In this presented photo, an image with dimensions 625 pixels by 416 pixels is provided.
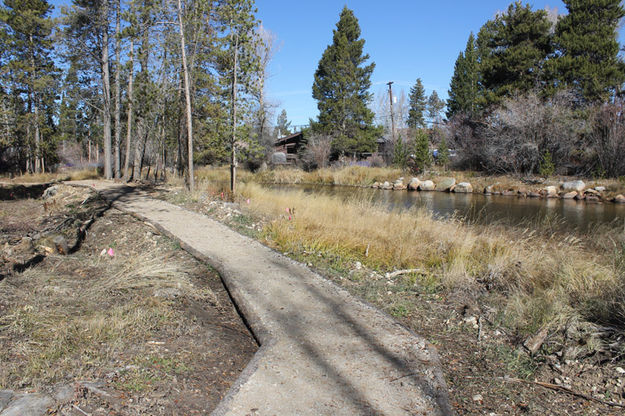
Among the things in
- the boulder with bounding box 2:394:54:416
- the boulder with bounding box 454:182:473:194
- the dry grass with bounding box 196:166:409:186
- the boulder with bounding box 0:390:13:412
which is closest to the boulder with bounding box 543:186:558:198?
the boulder with bounding box 454:182:473:194

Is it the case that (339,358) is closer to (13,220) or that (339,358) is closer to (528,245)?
(528,245)

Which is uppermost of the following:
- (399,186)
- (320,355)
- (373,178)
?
(373,178)

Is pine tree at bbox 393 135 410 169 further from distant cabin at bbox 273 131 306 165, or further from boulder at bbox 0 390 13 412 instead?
boulder at bbox 0 390 13 412

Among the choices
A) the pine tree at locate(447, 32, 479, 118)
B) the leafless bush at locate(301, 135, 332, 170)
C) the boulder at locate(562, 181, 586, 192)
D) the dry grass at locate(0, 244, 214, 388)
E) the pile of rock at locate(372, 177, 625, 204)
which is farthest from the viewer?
the pine tree at locate(447, 32, 479, 118)

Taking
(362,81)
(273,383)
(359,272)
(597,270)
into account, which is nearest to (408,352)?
(273,383)

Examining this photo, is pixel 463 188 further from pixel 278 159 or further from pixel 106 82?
pixel 106 82

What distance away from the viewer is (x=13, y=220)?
10.4 metres

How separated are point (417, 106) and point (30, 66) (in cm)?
5886

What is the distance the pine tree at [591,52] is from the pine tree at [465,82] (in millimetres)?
15398

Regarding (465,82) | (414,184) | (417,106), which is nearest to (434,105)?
(417,106)

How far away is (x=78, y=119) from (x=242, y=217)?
1974cm

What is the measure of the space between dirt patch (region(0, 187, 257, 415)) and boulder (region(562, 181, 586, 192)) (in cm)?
2224

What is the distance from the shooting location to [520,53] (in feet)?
93.6

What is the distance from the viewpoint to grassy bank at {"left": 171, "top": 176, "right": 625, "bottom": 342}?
4.37 metres
